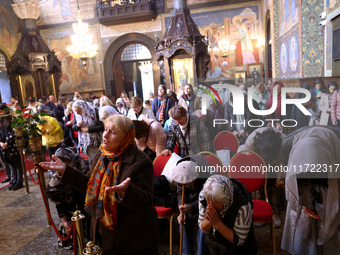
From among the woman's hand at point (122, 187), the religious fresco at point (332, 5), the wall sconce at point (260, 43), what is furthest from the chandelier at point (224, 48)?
the woman's hand at point (122, 187)

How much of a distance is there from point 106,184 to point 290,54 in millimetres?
8428

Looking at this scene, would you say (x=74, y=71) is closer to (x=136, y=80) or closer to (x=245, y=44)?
(x=136, y=80)

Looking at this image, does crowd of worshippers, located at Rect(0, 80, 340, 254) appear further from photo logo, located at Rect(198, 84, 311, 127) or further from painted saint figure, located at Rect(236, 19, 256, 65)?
painted saint figure, located at Rect(236, 19, 256, 65)

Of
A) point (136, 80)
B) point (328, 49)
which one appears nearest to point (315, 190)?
point (328, 49)

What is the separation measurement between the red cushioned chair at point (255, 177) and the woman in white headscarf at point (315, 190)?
16.6 inches

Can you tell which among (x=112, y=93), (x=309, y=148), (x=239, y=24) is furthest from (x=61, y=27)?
(x=309, y=148)

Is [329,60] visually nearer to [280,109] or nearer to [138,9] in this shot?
[280,109]

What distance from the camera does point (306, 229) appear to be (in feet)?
7.59

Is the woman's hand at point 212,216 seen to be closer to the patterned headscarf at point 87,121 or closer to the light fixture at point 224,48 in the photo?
the patterned headscarf at point 87,121

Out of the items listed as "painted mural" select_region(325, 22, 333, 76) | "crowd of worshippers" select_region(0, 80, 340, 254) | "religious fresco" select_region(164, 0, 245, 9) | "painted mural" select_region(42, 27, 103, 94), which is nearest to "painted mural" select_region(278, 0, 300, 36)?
"painted mural" select_region(325, 22, 333, 76)

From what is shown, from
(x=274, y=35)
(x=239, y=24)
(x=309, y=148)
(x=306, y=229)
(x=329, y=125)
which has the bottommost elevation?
(x=306, y=229)

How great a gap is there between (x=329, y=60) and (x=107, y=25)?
40.2 feet

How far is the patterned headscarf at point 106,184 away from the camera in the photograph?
6.49 feet

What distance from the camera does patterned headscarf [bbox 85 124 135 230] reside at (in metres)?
1.98
